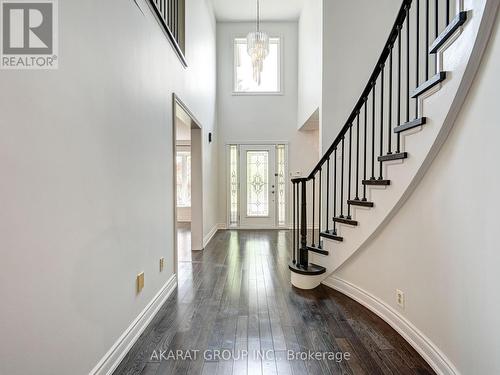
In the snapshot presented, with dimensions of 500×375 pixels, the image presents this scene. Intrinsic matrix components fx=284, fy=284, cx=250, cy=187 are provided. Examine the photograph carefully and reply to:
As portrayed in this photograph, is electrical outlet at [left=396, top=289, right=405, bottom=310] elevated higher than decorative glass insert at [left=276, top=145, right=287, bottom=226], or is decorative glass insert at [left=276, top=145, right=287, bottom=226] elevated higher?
decorative glass insert at [left=276, top=145, right=287, bottom=226]

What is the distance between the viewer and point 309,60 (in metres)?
5.30

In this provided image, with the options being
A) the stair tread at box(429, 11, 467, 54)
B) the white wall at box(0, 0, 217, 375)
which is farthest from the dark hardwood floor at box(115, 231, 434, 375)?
the stair tread at box(429, 11, 467, 54)

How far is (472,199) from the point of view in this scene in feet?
4.72

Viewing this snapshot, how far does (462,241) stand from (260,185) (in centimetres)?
543

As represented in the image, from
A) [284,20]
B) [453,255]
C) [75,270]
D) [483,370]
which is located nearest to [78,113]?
[75,270]

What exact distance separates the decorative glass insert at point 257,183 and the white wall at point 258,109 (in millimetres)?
458

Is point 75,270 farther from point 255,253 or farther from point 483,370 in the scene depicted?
point 255,253

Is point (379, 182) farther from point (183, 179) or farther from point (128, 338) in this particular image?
point (183, 179)

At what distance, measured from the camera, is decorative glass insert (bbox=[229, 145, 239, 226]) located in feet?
22.6

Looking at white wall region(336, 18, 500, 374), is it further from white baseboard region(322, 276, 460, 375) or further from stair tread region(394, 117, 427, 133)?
stair tread region(394, 117, 427, 133)

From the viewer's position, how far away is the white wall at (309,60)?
14.6 feet

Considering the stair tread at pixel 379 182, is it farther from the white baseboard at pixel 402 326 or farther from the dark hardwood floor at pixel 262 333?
the dark hardwood floor at pixel 262 333

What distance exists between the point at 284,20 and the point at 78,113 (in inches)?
261

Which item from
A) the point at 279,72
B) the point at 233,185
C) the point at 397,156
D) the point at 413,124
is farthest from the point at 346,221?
the point at 279,72
